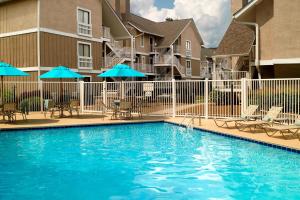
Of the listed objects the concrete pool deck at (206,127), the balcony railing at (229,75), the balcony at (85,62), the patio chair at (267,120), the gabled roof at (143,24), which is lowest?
the concrete pool deck at (206,127)

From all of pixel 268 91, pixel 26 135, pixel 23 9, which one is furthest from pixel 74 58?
pixel 268 91

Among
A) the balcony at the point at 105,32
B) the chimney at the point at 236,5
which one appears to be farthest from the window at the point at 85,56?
the chimney at the point at 236,5

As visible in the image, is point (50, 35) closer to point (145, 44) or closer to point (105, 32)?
point (105, 32)

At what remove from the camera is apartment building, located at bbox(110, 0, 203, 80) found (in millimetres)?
41906

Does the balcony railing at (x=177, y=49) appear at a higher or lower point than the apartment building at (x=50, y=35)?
higher

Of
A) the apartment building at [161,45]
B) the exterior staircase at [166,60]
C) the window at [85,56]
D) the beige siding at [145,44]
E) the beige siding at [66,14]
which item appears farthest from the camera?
the exterior staircase at [166,60]

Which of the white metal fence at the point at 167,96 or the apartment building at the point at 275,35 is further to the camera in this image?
the apartment building at the point at 275,35

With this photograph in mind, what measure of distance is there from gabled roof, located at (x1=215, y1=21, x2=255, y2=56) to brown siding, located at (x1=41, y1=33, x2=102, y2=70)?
11.9 meters

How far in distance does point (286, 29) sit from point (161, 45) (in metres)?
28.7

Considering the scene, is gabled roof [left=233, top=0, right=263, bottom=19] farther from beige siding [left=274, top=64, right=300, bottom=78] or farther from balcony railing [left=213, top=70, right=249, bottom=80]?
balcony railing [left=213, top=70, right=249, bottom=80]

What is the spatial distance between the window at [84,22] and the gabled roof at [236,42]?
11372 millimetres

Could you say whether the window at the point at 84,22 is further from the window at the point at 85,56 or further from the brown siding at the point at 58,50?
the brown siding at the point at 58,50

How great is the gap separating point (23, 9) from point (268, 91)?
764 inches

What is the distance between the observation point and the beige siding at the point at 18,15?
982 inches
